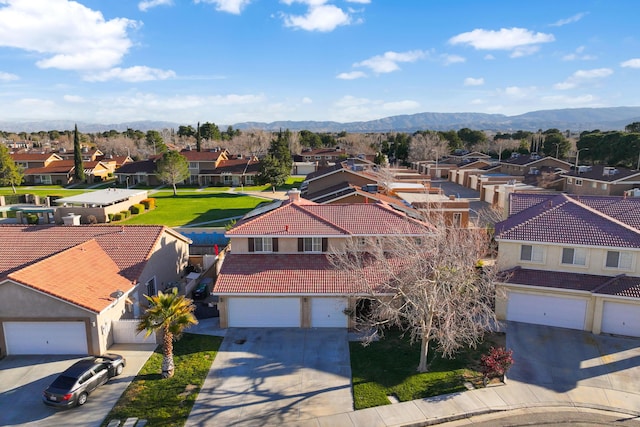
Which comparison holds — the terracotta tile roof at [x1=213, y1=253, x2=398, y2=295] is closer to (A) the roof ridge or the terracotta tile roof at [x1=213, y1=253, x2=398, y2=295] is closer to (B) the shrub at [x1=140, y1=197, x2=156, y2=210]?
(A) the roof ridge

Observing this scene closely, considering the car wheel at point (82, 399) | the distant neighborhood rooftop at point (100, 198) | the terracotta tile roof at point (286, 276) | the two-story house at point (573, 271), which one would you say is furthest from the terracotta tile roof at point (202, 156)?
the car wheel at point (82, 399)

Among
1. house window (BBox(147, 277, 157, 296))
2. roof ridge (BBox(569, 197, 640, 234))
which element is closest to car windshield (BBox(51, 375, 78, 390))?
house window (BBox(147, 277, 157, 296))

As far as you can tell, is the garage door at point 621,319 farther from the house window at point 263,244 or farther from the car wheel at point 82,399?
the car wheel at point 82,399

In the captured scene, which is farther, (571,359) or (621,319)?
(621,319)

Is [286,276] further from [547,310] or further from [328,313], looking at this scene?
[547,310]

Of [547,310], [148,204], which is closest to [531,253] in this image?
[547,310]

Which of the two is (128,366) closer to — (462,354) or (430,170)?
(462,354)

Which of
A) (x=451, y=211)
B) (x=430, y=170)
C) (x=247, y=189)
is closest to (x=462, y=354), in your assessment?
(x=451, y=211)
